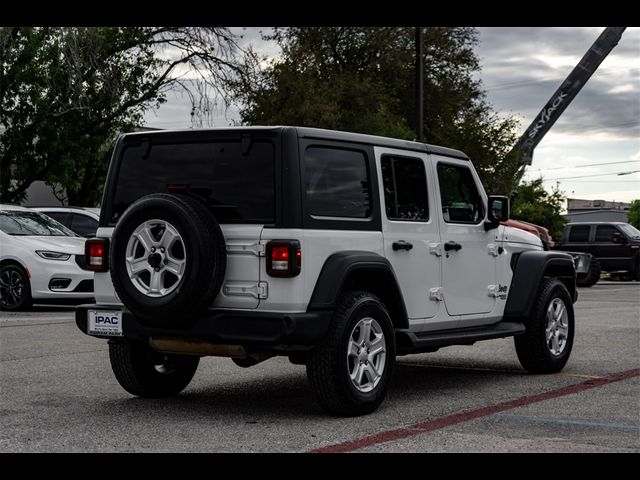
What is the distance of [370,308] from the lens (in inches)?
298

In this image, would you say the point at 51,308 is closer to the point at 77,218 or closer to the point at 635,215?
the point at 77,218

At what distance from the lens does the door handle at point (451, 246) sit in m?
8.71

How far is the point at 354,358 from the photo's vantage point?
24.6ft

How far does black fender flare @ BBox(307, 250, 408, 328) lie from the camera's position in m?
7.23

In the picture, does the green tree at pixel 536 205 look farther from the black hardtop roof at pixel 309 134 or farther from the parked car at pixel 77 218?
the black hardtop roof at pixel 309 134

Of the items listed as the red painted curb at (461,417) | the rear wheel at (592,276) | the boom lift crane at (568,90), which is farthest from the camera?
the boom lift crane at (568,90)

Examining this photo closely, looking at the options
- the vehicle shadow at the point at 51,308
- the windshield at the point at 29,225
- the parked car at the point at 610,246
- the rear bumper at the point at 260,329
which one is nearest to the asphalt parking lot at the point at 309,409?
the rear bumper at the point at 260,329

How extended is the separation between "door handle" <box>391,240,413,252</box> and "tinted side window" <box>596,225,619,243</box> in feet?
80.1

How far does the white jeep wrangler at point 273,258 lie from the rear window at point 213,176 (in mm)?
10

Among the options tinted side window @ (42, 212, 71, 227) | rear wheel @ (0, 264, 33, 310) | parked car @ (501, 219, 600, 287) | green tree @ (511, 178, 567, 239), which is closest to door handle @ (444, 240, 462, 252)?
rear wheel @ (0, 264, 33, 310)

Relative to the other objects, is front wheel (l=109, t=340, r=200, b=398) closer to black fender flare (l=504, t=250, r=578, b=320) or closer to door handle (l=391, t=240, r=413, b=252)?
door handle (l=391, t=240, r=413, b=252)

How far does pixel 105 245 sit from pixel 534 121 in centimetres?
5012
